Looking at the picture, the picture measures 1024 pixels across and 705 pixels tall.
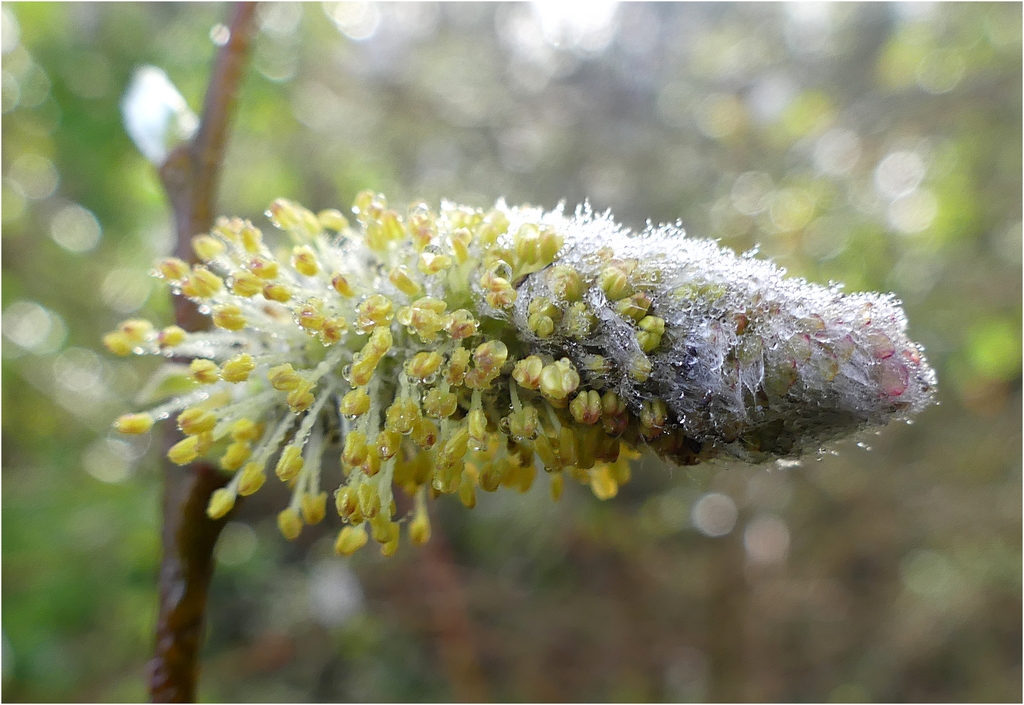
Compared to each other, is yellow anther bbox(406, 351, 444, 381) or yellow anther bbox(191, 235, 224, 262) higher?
yellow anther bbox(191, 235, 224, 262)

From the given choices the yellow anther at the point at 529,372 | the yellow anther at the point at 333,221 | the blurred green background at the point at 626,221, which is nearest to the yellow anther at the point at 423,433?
the yellow anther at the point at 529,372

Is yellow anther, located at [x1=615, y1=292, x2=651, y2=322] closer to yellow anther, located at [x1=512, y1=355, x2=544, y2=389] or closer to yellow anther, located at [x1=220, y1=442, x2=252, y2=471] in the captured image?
yellow anther, located at [x1=512, y1=355, x2=544, y2=389]

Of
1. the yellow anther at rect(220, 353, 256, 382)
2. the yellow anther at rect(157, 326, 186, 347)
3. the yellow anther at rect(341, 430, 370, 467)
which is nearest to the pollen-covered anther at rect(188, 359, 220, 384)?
the yellow anther at rect(220, 353, 256, 382)

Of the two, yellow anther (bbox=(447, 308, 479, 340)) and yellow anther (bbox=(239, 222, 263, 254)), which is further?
yellow anther (bbox=(239, 222, 263, 254))

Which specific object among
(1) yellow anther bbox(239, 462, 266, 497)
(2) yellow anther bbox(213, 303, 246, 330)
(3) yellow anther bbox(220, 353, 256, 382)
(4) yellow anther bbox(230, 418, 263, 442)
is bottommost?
(1) yellow anther bbox(239, 462, 266, 497)

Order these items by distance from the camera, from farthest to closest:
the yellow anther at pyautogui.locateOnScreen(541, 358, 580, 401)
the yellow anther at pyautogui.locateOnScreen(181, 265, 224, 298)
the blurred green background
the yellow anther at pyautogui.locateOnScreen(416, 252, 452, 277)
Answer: the blurred green background, the yellow anther at pyautogui.locateOnScreen(181, 265, 224, 298), the yellow anther at pyautogui.locateOnScreen(416, 252, 452, 277), the yellow anther at pyautogui.locateOnScreen(541, 358, 580, 401)

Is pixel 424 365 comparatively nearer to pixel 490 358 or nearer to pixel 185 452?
pixel 490 358

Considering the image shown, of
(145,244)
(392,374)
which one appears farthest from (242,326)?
(145,244)

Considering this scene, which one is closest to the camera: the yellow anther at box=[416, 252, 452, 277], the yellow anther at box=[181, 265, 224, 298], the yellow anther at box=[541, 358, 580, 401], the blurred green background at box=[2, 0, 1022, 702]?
the yellow anther at box=[541, 358, 580, 401]
